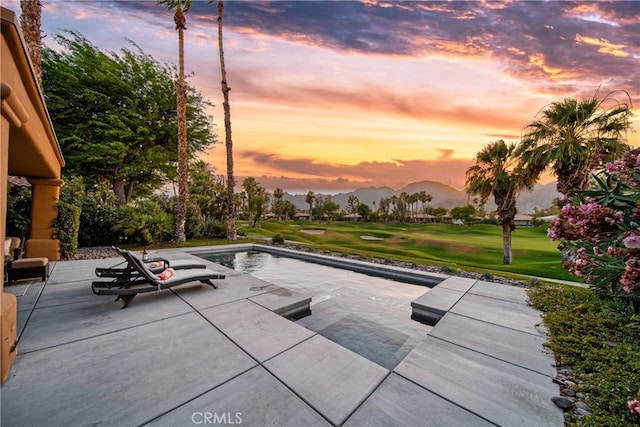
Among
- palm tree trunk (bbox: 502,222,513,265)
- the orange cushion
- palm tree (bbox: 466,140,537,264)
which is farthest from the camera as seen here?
palm tree trunk (bbox: 502,222,513,265)

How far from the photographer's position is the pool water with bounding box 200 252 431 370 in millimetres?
3724

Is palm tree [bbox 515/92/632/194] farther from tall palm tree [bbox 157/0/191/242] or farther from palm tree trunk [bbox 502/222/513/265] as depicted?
tall palm tree [bbox 157/0/191/242]

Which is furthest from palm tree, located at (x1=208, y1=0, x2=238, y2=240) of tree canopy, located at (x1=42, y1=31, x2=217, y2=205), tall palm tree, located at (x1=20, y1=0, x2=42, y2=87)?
tall palm tree, located at (x1=20, y1=0, x2=42, y2=87)

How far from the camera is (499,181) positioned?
14.4 metres

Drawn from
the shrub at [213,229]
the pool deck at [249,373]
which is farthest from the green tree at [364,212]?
the pool deck at [249,373]

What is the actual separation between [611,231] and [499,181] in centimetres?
1311

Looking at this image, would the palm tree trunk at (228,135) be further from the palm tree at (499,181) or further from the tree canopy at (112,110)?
the palm tree at (499,181)

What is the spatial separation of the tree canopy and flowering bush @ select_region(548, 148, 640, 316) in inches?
786

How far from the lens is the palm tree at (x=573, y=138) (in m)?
8.21

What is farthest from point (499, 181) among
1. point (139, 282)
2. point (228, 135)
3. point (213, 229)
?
point (213, 229)

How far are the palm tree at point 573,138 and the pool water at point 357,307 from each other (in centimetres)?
811

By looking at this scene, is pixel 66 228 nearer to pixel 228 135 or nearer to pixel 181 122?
pixel 181 122

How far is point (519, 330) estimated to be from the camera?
3.63 m

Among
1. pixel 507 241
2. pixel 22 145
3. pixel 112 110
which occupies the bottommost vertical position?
pixel 507 241
